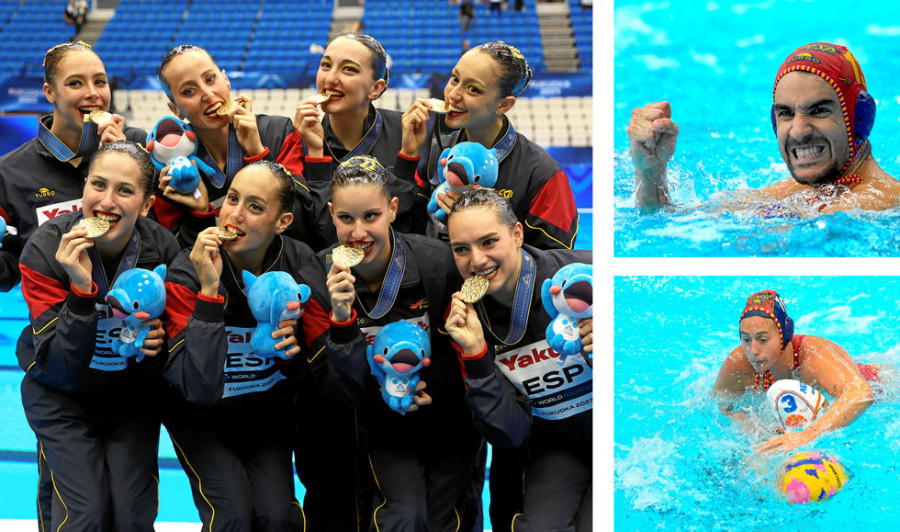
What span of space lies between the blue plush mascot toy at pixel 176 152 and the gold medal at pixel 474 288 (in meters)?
1.18

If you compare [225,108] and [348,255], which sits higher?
[225,108]

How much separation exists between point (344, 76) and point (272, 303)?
1134mm

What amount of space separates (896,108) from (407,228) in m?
2.07

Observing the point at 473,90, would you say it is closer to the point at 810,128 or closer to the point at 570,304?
the point at 570,304

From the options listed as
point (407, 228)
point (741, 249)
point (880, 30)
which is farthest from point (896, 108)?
point (407, 228)

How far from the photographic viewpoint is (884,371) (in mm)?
1732

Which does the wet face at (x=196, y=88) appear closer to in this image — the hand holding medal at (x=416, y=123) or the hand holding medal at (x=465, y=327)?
the hand holding medal at (x=416, y=123)

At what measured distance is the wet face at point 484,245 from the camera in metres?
2.81

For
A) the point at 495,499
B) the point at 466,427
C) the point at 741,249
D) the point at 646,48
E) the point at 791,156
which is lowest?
the point at 495,499

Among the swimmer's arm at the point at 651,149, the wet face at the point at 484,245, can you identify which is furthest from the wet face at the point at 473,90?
the swimmer's arm at the point at 651,149

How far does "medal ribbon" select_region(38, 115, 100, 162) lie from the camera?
137 inches

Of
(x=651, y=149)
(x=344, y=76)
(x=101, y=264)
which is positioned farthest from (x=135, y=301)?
(x=651, y=149)

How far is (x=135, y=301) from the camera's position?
111 inches

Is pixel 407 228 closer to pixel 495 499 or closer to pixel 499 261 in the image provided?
pixel 499 261
